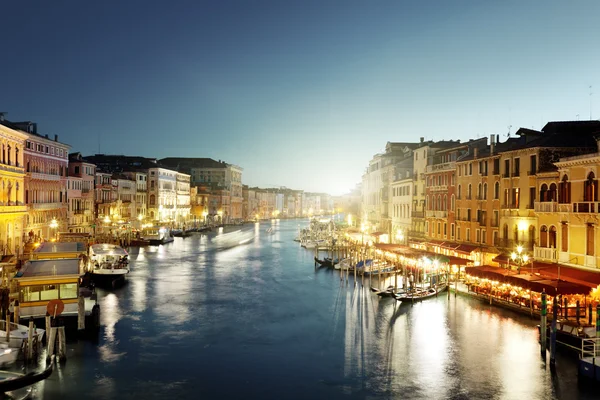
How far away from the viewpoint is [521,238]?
→ 26.0 metres

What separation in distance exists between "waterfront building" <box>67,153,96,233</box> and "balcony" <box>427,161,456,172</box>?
31.7 metres

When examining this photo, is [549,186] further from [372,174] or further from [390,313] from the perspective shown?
[372,174]

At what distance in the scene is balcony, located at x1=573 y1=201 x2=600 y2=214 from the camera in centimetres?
2003

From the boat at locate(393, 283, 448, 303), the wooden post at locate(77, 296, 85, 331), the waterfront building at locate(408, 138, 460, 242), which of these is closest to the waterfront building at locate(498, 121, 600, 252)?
the boat at locate(393, 283, 448, 303)

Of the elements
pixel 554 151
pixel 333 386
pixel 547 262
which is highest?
pixel 554 151

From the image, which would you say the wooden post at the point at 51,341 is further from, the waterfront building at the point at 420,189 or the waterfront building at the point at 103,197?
the waterfront building at the point at 103,197

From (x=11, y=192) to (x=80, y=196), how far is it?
19.0m

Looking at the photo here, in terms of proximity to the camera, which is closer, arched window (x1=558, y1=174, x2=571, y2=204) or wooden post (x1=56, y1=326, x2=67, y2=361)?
wooden post (x1=56, y1=326, x2=67, y2=361)

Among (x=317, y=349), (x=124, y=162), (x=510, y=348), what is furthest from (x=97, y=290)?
(x=124, y=162)

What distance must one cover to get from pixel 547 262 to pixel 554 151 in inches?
208

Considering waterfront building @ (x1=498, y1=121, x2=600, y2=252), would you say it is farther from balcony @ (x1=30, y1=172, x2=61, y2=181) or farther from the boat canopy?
balcony @ (x1=30, y1=172, x2=61, y2=181)

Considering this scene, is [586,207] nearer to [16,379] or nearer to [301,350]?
[301,350]

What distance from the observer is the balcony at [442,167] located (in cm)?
3447

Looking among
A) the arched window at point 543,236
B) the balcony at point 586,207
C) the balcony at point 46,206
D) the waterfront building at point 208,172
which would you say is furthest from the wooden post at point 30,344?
the waterfront building at point 208,172
